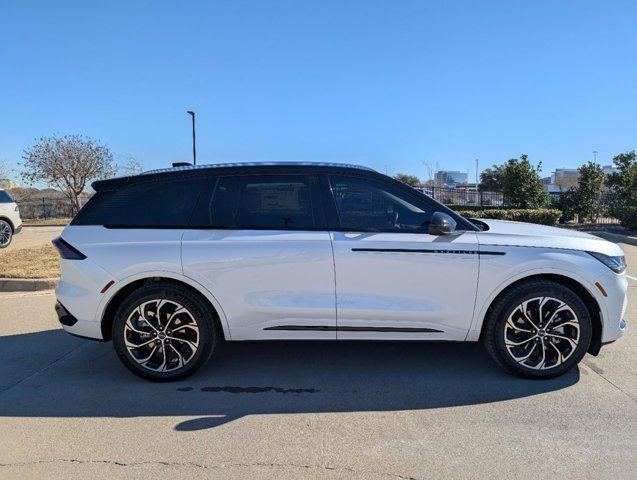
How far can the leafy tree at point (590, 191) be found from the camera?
1912 centimetres

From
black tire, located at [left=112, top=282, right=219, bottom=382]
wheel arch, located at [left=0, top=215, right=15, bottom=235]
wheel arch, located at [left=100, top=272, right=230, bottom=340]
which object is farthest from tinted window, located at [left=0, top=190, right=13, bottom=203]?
black tire, located at [left=112, top=282, right=219, bottom=382]

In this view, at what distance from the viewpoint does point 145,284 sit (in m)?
3.86

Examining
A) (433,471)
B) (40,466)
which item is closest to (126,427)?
(40,466)

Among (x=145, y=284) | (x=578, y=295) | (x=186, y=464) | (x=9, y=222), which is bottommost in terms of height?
(x=186, y=464)

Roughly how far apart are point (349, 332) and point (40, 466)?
7.49ft

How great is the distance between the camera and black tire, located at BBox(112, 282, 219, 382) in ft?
12.4

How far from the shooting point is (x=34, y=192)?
37750 mm

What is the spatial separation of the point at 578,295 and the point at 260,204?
2.83 metres

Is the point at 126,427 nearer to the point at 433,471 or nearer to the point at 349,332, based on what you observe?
the point at 349,332

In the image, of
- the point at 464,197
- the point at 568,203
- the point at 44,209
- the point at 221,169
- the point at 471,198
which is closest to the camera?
the point at 221,169

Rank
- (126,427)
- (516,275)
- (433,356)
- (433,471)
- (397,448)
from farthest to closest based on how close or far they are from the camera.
Answer: 1. (433,356)
2. (516,275)
3. (126,427)
4. (397,448)
5. (433,471)

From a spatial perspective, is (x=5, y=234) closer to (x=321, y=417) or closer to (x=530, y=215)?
(x=321, y=417)

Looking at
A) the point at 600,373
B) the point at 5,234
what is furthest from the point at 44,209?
the point at 600,373

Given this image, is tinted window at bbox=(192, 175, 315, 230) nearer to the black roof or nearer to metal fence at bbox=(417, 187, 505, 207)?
the black roof
